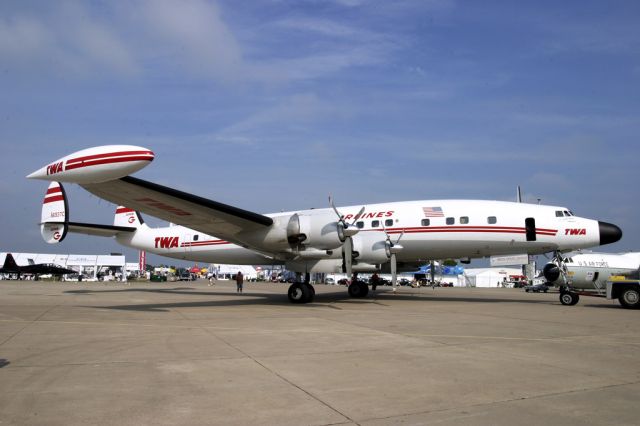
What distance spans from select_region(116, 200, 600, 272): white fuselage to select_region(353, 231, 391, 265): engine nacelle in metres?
0.08

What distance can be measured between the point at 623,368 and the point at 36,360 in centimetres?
796

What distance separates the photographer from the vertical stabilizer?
20.1m

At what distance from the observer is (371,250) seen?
17.6 meters

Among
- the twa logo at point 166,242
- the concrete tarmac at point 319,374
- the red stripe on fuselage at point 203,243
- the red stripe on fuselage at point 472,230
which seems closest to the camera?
the concrete tarmac at point 319,374

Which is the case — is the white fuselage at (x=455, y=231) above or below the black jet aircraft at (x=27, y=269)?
above

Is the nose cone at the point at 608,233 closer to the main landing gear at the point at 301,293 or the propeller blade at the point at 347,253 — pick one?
the propeller blade at the point at 347,253

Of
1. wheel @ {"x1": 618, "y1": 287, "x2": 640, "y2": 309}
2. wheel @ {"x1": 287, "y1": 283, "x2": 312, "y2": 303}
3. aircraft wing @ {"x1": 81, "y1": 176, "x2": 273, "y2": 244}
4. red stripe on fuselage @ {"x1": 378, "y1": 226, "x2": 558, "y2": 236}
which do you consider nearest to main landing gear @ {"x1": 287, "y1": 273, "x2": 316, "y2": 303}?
wheel @ {"x1": 287, "y1": 283, "x2": 312, "y2": 303}

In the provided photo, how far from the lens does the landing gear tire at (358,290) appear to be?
2162 centimetres

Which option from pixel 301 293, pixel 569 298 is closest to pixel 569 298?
pixel 569 298

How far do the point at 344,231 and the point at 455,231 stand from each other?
5.07 m

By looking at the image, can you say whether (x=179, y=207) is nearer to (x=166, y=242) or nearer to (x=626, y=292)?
(x=166, y=242)

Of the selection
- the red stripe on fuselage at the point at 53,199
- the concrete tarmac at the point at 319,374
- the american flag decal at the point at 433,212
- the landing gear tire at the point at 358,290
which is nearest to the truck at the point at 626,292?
the concrete tarmac at the point at 319,374

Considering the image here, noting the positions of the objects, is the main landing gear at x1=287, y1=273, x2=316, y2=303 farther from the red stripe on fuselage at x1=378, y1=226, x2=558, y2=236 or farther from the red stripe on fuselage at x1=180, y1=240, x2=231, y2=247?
the red stripe on fuselage at x1=180, y1=240, x2=231, y2=247

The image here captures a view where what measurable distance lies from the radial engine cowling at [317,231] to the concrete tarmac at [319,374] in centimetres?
512
